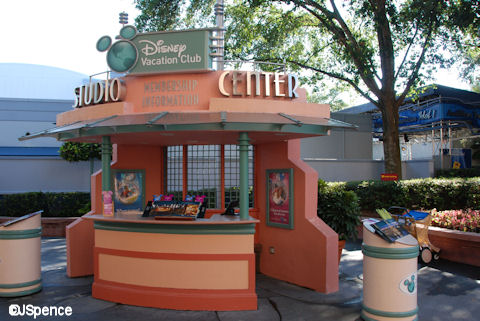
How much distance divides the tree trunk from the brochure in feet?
34.5

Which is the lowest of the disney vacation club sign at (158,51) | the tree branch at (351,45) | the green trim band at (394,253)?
the green trim band at (394,253)

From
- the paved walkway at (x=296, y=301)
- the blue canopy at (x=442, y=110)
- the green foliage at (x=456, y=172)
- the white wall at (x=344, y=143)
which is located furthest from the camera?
the white wall at (x=344, y=143)

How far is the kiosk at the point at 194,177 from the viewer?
21.7 feet

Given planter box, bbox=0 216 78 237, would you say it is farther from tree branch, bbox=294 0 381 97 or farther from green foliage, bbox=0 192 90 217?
tree branch, bbox=294 0 381 97

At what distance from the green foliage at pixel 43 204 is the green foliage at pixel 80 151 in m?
1.94

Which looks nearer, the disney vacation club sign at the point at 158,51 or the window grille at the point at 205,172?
the disney vacation club sign at the point at 158,51

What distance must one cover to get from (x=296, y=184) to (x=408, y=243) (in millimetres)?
2794

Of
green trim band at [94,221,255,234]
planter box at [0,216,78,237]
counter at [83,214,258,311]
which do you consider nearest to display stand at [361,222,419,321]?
counter at [83,214,258,311]

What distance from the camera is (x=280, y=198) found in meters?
8.40

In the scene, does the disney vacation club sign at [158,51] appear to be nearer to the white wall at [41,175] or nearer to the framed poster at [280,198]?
the framed poster at [280,198]

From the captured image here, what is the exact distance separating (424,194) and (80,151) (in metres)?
12.5

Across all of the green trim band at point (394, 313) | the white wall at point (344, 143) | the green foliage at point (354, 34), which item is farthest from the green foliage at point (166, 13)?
the green trim band at point (394, 313)

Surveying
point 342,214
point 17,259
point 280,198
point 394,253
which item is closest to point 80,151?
point 17,259

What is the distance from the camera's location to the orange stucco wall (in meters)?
7.46
